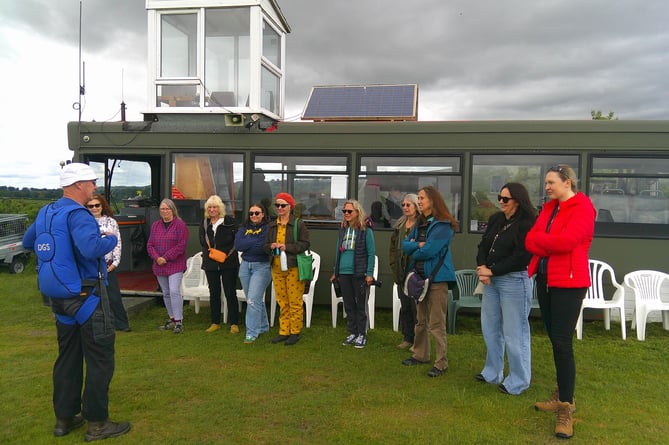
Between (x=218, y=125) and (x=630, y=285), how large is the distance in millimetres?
5789

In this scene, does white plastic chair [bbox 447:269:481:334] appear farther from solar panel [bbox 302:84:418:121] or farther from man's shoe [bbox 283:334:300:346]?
solar panel [bbox 302:84:418:121]

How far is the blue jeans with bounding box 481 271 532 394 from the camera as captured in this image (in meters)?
3.98

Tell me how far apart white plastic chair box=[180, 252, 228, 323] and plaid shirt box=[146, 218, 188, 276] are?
0.64 metres

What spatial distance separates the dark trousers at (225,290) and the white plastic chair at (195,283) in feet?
1.30

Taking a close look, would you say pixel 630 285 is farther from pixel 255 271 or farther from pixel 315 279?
pixel 255 271

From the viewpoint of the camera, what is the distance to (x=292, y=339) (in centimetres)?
562

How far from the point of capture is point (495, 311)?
4176mm

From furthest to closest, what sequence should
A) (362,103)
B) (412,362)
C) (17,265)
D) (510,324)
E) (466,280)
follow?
(17,265) → (362,103) → (466,280) → (412,362) → (510,324)

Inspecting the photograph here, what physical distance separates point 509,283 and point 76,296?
3.22m

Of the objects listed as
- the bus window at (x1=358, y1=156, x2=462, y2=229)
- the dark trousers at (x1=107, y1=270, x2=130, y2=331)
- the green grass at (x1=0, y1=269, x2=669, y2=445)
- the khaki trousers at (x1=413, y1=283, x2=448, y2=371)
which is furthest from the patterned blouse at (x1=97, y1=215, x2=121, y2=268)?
the khaki trousers at (x1=413, y1=283, x2=448, y2=371)

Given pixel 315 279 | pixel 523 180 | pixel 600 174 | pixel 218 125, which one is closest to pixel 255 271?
pixel 315 279

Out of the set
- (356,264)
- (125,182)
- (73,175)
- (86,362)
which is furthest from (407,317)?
(125,182)

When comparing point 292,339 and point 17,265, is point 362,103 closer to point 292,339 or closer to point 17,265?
point 292,339

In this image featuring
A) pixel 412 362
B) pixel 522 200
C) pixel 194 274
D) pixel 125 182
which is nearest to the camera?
pixel 522 200
